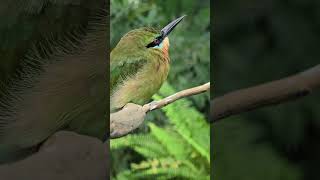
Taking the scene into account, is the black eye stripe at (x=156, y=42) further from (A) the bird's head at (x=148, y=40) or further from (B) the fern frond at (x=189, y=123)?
(B) the fern frond at (x=189, y=123)

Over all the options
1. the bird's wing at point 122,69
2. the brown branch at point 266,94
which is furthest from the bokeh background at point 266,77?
the bird's wing at point 122,69

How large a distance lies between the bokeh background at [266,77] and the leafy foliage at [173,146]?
0.26 feet

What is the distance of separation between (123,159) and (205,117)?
0.33 m

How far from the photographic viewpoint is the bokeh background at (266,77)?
2.28 m

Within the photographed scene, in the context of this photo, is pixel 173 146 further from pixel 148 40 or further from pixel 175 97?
pixel 148 40

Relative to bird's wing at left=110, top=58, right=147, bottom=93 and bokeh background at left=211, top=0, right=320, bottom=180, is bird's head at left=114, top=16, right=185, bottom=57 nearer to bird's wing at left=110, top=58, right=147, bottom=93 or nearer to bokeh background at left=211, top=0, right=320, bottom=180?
bird's wing at left=110, top=58, right=147, bottom=93

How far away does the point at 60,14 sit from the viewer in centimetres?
212

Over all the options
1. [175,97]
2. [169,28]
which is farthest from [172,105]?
[169,28]

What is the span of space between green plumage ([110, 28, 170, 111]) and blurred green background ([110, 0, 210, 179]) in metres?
0.03

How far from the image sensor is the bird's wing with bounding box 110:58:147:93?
2.12 metres

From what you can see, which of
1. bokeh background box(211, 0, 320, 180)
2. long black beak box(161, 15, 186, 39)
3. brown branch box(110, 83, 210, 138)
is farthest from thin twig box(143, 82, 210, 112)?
long black beak box(161, 15, 186, 39)

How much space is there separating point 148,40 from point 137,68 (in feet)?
0.35

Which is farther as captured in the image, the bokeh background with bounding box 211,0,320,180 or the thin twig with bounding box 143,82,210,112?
the bokeh background with bounding box 211,0,320,180

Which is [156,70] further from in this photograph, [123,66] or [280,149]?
[280,149]
